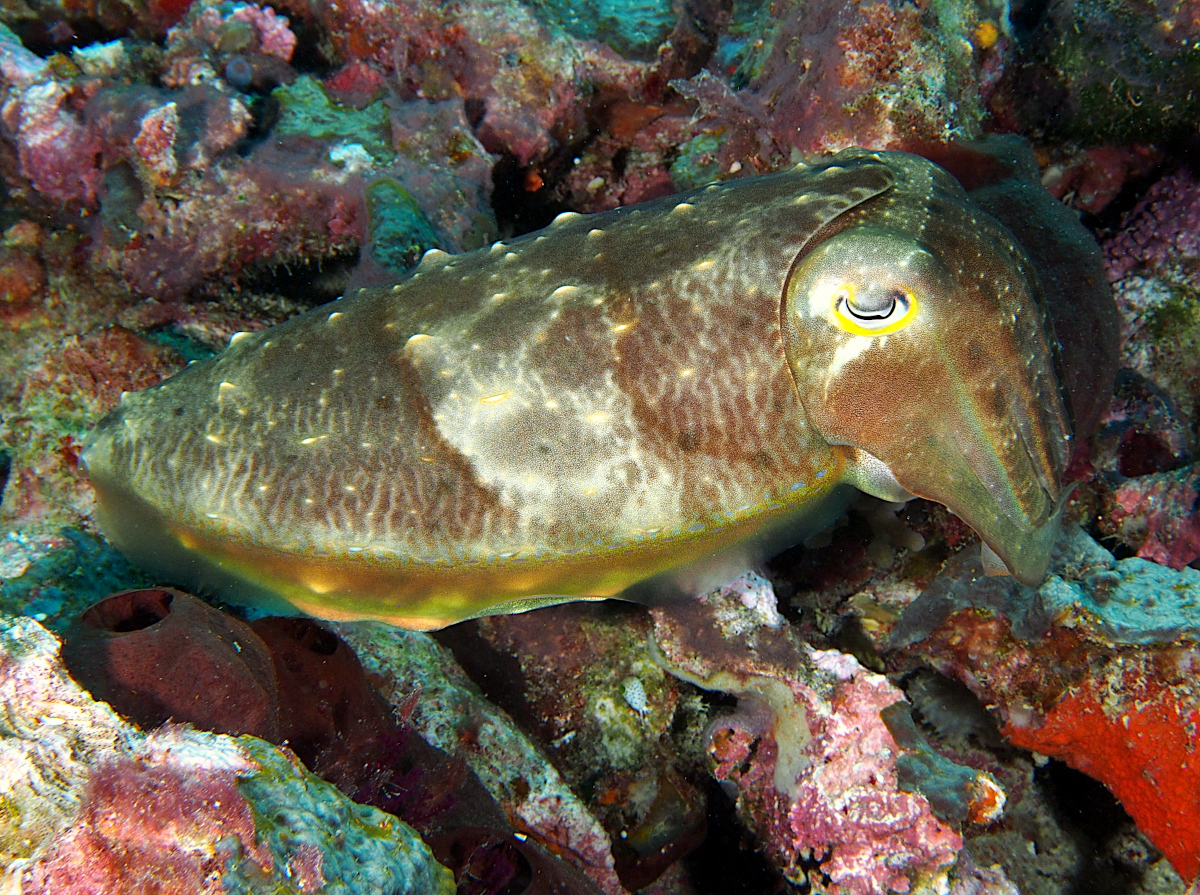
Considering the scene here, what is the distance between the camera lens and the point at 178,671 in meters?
1.90

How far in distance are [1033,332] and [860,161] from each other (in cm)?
96

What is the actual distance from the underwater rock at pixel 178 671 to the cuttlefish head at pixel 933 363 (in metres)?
2.09

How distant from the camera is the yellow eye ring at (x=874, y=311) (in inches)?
86.8

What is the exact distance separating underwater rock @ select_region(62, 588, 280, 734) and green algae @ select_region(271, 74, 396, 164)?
10.7ft

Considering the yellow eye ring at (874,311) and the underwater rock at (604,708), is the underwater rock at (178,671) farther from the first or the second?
the yellow eye ring at (874,311)

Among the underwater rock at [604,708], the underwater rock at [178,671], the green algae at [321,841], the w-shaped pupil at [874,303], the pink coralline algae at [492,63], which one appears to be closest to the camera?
the green algae at [321,841]

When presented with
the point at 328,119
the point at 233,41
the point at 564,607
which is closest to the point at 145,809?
the point at 564,607

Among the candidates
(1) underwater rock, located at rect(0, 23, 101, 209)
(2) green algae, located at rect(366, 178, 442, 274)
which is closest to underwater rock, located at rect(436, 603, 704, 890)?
(2) green algae, located at rect(366, 178, 442, 274)

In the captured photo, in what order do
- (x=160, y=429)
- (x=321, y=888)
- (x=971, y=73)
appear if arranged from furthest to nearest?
(x=971, y=73), (x=160, y=429), (x=321, y=888)

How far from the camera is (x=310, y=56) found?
4961 millimetres

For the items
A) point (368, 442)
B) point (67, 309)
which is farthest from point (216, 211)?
point (368, 442)

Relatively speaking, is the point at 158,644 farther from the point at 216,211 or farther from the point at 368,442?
the point at 216,211

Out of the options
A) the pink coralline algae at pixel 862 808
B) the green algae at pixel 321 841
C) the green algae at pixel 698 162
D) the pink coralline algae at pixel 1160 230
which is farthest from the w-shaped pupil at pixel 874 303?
the pink coralline algae at pixel 1160 230

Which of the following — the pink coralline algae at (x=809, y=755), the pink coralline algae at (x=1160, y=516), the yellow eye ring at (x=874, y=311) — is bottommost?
the pink coralline algae at (x=809, y=755)
